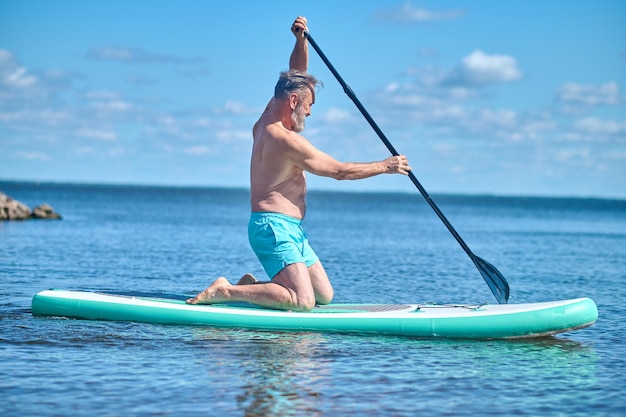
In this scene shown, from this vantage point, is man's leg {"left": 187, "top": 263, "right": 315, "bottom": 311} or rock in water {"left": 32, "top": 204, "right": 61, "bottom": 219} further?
rock in water {"left": 32, "top": 204, "right": 61, "bottom": 219}

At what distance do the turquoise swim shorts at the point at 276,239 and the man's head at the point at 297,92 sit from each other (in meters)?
0.89

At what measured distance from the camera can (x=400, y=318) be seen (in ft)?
24.4

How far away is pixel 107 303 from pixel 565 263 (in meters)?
13.4

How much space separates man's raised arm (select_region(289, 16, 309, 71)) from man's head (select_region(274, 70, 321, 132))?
0.58 metres

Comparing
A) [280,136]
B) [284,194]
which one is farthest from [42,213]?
[280,136]

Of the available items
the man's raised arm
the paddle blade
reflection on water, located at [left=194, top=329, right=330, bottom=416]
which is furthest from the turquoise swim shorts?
the paddle blade

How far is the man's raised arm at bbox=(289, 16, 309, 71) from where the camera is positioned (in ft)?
26.3

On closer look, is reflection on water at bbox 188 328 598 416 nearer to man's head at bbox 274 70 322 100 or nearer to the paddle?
the paddle

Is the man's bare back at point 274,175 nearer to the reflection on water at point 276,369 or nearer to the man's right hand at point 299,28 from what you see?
the man's right hand at point 299,28

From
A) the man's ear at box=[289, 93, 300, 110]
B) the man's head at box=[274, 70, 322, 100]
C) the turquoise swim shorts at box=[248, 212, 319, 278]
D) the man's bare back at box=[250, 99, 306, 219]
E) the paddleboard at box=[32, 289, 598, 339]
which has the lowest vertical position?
the paddleboard at box=[32, 289, 598, 339]

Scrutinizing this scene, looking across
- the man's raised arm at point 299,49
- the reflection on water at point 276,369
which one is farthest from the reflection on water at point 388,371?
the man's raised arm at point 299,49

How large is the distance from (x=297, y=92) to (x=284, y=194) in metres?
0.94

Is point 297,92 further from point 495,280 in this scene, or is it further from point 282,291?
point 495,280

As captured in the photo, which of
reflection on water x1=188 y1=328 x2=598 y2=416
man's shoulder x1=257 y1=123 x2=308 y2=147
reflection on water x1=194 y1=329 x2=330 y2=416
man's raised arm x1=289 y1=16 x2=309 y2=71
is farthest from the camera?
man's raised arm x1=289 y1=16 x2=309 y2=71
